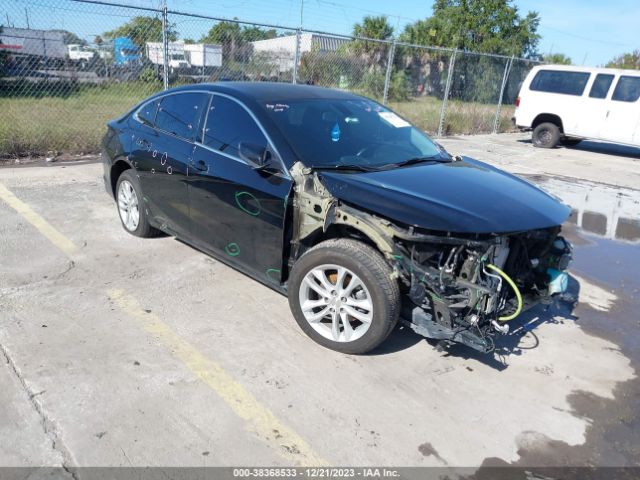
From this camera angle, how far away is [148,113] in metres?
4.80

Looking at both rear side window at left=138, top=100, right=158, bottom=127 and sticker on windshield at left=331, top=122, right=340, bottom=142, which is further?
rear side window at left=138, top=100, right=158, bottom=127

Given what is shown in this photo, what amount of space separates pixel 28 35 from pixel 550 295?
1023 centimetres

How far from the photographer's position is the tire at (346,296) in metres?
3.06

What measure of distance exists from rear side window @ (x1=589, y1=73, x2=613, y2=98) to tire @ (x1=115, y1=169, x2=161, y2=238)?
1204 centimetres

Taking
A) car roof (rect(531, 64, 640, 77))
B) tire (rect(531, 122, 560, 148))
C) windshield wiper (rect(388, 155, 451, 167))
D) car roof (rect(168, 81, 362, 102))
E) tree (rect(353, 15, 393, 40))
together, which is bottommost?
tire (rect(531, 122, 560, 148))

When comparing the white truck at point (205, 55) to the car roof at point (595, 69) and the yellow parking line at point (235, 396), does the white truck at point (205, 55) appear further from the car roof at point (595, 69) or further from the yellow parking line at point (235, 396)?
the car roof at point (595, 69)

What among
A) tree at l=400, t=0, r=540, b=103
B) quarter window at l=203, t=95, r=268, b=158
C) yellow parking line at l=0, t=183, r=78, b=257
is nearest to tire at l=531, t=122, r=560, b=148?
→ quarter window at l=203, t=95, r=268, b=158

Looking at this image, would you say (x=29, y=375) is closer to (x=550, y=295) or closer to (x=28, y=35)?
(x=550, y=295)

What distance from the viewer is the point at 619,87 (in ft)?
40.9

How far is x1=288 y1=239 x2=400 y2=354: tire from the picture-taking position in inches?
121

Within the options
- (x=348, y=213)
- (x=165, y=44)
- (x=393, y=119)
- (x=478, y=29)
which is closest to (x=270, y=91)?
(x=393, y=119)

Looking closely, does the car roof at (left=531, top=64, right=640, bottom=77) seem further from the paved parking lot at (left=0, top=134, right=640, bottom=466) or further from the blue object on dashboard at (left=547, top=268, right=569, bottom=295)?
the blue object on dashboard at (left=547, top=268, right=569, bottom=295)

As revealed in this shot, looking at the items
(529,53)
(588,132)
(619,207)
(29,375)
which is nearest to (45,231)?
(29,375)

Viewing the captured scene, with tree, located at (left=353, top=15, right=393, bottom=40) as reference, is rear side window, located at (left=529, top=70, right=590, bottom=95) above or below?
below
